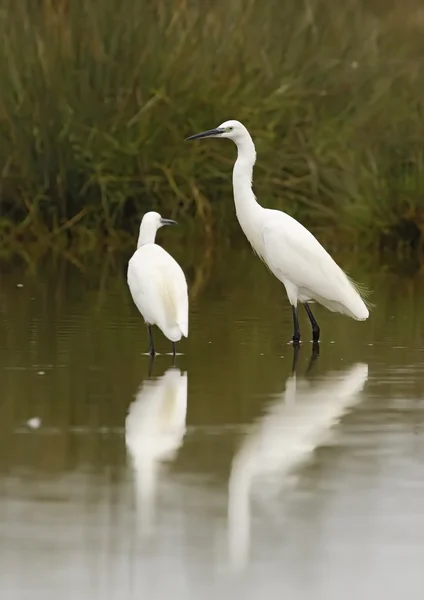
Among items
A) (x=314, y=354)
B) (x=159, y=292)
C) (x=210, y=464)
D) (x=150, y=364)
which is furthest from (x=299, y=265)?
(x=210, y=464)

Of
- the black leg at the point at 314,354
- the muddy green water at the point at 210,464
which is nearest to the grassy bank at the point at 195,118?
the muddy green water at the point at 210,464

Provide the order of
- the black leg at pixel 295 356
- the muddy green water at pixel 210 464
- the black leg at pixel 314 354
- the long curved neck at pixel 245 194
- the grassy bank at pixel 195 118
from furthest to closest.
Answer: the grassy bank at pixel 195 118 < the long curved neck at pixel 245 194 < the black leg at pixel 314 354 < the black leg at pixel 295 356 < the muddy green water at pixel 210 464

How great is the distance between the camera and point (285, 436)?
659cm

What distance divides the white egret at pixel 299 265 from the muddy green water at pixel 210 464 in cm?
21

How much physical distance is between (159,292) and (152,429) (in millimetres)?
2459

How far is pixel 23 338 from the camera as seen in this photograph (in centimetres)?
985

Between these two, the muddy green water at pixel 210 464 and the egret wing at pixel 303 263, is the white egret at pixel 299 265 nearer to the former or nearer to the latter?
the egret wing at pixel 303 263

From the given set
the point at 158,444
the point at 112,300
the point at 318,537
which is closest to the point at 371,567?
the point at 318,537

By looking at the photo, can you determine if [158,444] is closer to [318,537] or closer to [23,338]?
[318,537]

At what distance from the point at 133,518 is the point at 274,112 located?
1254cm

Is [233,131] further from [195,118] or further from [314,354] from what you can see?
[195,118]

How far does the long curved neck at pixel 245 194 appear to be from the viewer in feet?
35.1

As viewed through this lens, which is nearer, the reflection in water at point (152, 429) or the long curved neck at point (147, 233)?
the reflection in water at point (152, 429)

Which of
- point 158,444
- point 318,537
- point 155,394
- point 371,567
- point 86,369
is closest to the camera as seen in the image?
point 371,567
